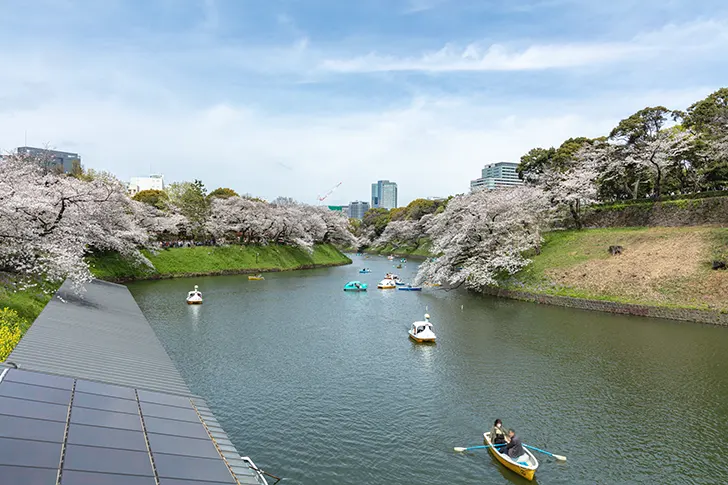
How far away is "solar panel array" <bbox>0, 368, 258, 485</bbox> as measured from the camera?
701 cm

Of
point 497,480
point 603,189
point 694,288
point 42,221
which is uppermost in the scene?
point 603,189

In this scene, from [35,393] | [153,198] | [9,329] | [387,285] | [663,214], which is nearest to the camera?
[35,393]

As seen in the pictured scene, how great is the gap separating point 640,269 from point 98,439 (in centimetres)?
4907

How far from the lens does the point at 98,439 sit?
8258 millimetres

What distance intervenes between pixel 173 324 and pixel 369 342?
1651 cm

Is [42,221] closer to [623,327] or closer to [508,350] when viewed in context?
[508,350]

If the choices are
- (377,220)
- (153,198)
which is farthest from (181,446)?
(377,220)

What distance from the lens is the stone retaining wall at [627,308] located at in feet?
119

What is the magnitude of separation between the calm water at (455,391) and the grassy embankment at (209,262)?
920 inches

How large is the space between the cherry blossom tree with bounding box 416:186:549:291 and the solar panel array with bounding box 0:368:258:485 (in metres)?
45.0

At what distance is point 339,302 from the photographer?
48469mm

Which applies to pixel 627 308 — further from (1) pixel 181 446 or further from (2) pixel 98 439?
(2) pixel 98 439

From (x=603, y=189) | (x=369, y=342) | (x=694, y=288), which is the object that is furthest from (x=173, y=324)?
(x=603, y=189)

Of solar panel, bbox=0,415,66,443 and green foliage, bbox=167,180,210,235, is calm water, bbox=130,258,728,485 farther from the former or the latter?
green foliage, bbox=167,180,210,235
